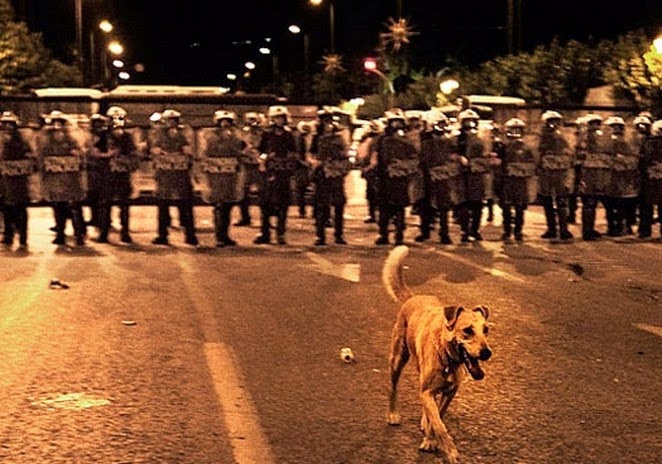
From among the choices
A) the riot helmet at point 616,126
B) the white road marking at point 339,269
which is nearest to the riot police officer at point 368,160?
the white road marking at point 339,269

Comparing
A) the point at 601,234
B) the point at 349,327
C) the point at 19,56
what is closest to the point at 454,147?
the point at 601,234

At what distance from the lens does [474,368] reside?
5.32 metres

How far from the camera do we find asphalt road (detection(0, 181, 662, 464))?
20.8 ft

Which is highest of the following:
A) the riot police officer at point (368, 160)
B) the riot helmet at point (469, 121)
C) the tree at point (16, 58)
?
the tree at point (16, 58)

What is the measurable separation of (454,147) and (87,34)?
6563 centimetres

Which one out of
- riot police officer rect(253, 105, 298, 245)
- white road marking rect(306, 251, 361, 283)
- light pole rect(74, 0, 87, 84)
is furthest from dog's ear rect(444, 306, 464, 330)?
light pole rect(74, 0, 87, 84)

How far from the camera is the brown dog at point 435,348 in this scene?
212 inches

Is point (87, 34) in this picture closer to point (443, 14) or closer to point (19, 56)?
point (443, 14)

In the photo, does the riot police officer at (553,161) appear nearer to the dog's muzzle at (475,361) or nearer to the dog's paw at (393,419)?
the dog's paw at (393,419)

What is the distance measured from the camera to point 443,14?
6394 cm

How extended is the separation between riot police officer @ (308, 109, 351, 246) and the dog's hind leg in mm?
9509

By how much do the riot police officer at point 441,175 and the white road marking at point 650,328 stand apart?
623 cm

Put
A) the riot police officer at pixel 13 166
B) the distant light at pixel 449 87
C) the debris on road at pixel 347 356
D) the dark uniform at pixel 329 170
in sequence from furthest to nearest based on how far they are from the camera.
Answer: the distant light at pixel 449 87 < the dark uniform at pixel 329 170 < the riot police officer at pixel 13 166 < the debris on road at pixel 347 356

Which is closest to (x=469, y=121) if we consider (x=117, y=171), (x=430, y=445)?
(x=117, y=171)
